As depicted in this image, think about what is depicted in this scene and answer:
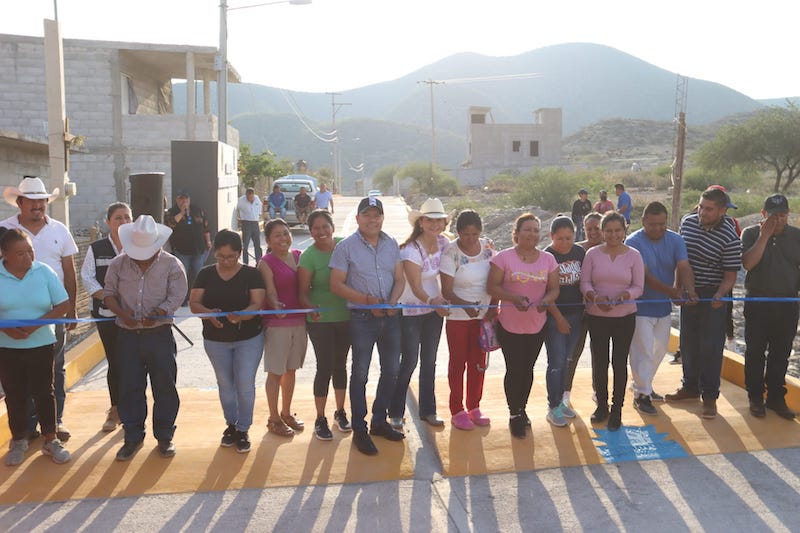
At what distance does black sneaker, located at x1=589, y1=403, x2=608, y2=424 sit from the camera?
5.77m

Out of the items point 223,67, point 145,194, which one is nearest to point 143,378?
point 145,194

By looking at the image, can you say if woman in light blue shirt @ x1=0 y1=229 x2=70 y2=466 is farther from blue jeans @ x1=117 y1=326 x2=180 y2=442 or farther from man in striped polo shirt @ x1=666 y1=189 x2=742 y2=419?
man in striped polo shirt @ x1=666 y1=189 x2=742 y2=419

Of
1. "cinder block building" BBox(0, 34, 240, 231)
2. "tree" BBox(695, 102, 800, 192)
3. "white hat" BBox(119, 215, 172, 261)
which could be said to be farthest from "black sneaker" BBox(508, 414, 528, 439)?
"tree" BBox(695, 102, 800, 192)

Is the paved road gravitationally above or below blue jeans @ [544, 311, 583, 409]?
below

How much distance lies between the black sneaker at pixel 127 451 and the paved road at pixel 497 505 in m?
0.55

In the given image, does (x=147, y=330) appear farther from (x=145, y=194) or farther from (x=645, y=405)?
(x=145, y=194)

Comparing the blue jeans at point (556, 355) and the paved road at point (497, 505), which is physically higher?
the blue jeans at point (556, 355)

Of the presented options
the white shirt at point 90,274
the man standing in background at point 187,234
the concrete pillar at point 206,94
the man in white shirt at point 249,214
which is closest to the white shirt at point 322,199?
the man in white shirt at point 249,214

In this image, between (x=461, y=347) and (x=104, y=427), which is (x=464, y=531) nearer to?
(x=461, y=347)

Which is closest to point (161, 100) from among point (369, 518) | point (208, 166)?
point (208, 166)

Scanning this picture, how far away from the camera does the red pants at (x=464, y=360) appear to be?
18.1ft

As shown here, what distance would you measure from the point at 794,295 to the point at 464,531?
361 centimetres

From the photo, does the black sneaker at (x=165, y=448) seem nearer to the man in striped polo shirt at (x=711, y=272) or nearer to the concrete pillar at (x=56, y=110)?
the man in striped polo shirt at (x=711, y=272)

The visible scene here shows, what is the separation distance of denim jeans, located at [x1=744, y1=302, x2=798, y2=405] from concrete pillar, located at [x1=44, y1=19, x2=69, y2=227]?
737 cm
